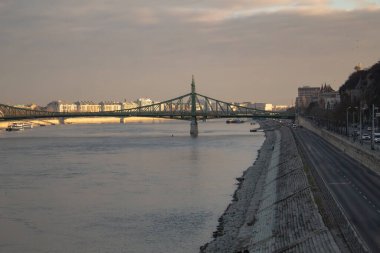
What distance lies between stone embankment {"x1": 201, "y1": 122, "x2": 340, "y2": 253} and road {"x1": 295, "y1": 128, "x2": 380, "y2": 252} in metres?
0.91

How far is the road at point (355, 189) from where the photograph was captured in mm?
15914

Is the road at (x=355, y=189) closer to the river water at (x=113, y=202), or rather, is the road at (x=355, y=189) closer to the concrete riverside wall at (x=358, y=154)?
the concrete riverside wall at (x=358, y=154)

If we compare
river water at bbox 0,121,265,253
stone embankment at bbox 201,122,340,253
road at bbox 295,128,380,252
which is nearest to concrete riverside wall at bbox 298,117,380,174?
road at bbox 295,128,380,252

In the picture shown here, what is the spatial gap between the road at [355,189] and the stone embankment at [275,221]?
91 cm

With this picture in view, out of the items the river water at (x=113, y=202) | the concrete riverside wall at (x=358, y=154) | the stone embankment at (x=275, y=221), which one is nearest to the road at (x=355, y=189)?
the concrete riverside wall at (x=358, y=154)

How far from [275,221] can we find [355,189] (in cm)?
523

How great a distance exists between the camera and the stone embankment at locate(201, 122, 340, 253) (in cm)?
1546

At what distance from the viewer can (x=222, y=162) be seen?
45500 mm

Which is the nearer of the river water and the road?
the road

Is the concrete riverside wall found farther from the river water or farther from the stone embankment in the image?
the river water

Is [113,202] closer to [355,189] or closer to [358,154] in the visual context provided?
[355,189]

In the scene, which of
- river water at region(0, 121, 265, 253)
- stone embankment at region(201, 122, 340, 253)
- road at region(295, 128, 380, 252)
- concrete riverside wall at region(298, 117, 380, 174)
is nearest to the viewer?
stone embankment at region(201, 122, 340, 253)

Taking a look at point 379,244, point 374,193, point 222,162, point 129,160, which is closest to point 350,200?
point 374,193

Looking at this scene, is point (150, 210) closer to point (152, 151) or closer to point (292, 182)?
point (292, 182)
